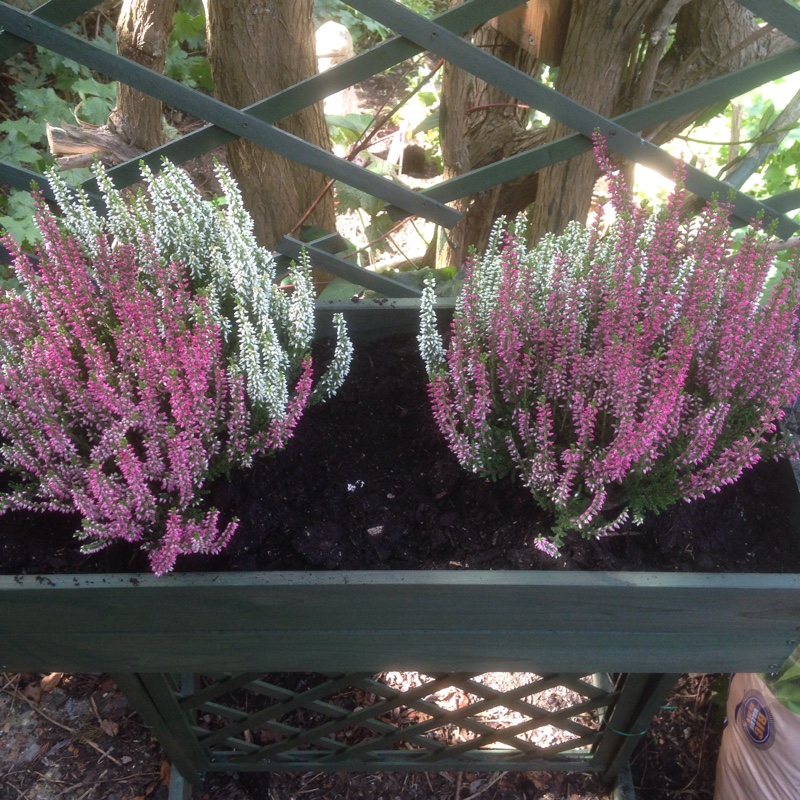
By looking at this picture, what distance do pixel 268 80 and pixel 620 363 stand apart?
1.50 m

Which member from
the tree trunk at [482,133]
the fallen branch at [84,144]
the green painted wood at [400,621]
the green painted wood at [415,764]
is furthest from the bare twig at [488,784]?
→ the fallen branch at [84,144]

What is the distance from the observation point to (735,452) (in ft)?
4.19

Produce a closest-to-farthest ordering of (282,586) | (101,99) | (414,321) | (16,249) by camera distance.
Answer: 1. (282,586)
2. (16,249)
3. (414,321)
4. (101,99)

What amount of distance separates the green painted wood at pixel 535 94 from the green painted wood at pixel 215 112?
0.37 metres

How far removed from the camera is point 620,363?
1.23 m

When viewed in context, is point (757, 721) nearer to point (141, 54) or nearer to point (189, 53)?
point (141, 54)

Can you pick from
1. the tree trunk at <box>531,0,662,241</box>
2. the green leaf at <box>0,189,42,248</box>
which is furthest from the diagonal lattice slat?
the green leaf at <box>0,189,42,248</box>

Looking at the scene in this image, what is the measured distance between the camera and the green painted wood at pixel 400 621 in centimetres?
121

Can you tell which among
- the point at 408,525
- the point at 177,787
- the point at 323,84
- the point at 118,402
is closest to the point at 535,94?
the point at 323,84

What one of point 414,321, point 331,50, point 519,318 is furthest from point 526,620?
point 331,50

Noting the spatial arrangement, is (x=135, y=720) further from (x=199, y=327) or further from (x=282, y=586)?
(x=199, y=327)

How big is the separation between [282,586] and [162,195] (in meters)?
0.87

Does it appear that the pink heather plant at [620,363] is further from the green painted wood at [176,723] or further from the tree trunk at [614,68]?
the green painted wood at [176,723]

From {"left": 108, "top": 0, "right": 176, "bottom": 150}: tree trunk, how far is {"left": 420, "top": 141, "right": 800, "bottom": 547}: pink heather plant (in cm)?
133
